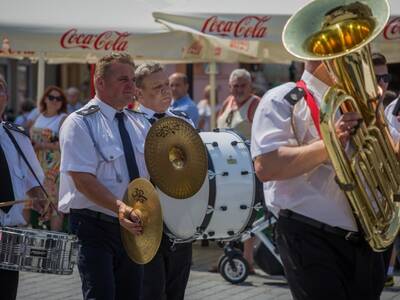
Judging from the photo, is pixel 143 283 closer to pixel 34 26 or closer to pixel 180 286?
pixel 180 286

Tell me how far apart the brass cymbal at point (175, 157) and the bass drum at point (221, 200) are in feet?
0.53

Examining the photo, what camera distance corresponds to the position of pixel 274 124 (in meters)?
3.91

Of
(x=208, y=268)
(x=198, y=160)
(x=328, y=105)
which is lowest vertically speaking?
(x=208, y=268)

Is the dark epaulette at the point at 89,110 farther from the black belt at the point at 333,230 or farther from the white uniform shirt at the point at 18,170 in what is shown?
the black belt at the point at 333,230

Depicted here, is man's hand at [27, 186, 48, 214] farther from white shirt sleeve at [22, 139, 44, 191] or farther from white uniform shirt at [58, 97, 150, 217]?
white uniform shirt at [58, 97, 150, 217]

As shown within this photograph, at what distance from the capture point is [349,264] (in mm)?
3971

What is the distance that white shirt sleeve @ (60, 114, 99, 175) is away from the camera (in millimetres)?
4793

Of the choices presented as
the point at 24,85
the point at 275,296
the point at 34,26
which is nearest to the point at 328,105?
the point at 275,296

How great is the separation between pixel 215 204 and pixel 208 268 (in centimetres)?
397

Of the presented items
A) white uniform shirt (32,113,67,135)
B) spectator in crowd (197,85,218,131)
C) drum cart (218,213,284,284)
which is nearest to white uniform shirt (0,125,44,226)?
drum cart (218,213,284,284)

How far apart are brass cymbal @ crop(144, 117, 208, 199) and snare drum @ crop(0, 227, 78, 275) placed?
536mm

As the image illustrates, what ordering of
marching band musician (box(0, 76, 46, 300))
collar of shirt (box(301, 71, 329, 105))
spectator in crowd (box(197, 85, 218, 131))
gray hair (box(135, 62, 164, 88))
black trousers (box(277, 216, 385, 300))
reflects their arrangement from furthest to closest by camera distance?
spectator in crowd (box(197, 85, 218, 131)) → gray hair (box(135, 62, 164, 88)) → marching band musician (box(0, 76, 46, 300)) → collar of shirt (box(301, 71, 329, 105)) → black trousers (box(277, 216, 385, 300))

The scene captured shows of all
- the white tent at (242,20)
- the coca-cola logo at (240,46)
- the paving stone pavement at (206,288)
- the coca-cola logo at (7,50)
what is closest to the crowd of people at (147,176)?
the paving stone pavement at (206,288)

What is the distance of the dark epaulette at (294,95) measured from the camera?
3914mm
